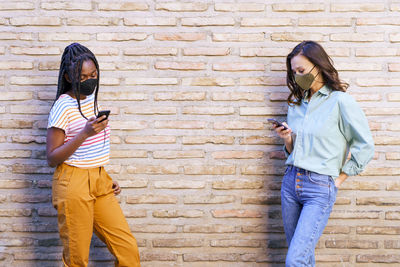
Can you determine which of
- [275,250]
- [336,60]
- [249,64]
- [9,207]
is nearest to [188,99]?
[249,64]

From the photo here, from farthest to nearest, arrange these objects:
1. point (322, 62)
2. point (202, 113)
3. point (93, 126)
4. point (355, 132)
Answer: point (202, 113), point (322, 62), point (355, 132), point (93, 126)

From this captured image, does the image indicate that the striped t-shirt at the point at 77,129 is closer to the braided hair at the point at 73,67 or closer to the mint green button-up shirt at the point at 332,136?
the braided hair at the point at 73,67

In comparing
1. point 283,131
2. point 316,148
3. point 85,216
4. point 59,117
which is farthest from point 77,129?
point 316,148

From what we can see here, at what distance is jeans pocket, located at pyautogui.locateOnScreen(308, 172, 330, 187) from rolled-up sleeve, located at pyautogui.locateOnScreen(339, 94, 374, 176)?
17 cm

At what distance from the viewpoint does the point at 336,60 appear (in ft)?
11.3

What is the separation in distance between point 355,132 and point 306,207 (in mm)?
560

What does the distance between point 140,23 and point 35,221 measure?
187 cm

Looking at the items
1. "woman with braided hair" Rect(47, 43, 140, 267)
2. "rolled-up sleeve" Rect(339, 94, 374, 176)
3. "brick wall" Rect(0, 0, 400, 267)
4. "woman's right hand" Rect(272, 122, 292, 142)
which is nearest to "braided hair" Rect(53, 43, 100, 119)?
"woman with braided hair" Rect(47, 43, 140, 267)

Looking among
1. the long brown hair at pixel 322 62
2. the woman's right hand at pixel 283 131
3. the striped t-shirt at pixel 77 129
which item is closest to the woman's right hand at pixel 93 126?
the striped t-shirt at pixel 77 129

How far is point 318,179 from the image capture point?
265cm

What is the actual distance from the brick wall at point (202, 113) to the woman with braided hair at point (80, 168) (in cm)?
69

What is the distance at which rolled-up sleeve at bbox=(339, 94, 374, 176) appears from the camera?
2.62 metres

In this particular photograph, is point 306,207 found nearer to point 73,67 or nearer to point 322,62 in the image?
point 322,62

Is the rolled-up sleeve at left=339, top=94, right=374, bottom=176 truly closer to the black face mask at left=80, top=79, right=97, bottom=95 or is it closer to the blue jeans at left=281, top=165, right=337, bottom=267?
the blue jeans at left=281, top=165, right=337, bottom=267
